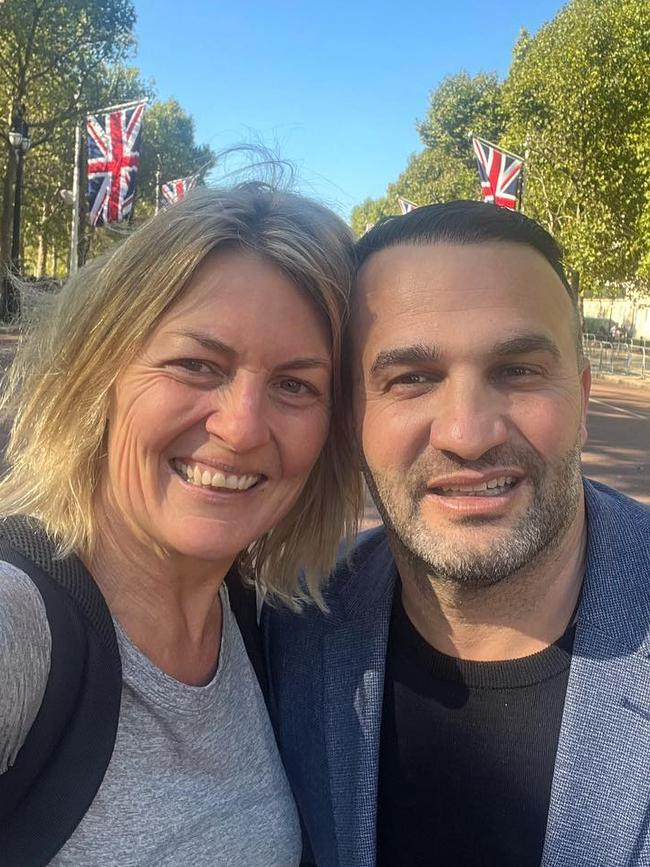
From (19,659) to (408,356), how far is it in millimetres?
1093

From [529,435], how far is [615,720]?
66 centimetres

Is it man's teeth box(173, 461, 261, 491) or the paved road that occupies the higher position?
man's teeth box(173, 461, 261, 491)

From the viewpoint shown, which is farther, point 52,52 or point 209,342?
point 52,52

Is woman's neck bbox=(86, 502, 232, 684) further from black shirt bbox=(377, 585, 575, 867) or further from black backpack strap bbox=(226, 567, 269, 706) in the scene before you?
black shirt bbox=(377, 585, 575, 867)

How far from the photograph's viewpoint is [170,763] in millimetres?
1513

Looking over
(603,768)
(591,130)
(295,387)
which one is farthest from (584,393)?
(591,130)

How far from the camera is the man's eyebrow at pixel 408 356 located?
71.5 inches

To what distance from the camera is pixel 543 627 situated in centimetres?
180

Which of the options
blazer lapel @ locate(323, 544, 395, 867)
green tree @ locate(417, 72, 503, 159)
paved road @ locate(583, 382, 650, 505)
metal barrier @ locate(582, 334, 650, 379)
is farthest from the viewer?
green tree @ locate(417, 72, 503, 159)

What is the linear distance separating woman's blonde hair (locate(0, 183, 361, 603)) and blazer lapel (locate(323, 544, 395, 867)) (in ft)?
1.88

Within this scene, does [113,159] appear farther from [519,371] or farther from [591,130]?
[519,371]

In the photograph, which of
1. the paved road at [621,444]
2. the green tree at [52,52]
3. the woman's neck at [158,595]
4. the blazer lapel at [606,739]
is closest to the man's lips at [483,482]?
the blazer lapel at [606,739]

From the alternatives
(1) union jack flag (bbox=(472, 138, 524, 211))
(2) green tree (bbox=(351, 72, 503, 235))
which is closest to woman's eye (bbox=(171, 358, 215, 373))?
(1) union jack flag (bbox=(472, 138, 524, 211))

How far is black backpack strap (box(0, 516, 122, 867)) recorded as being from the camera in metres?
1.21
